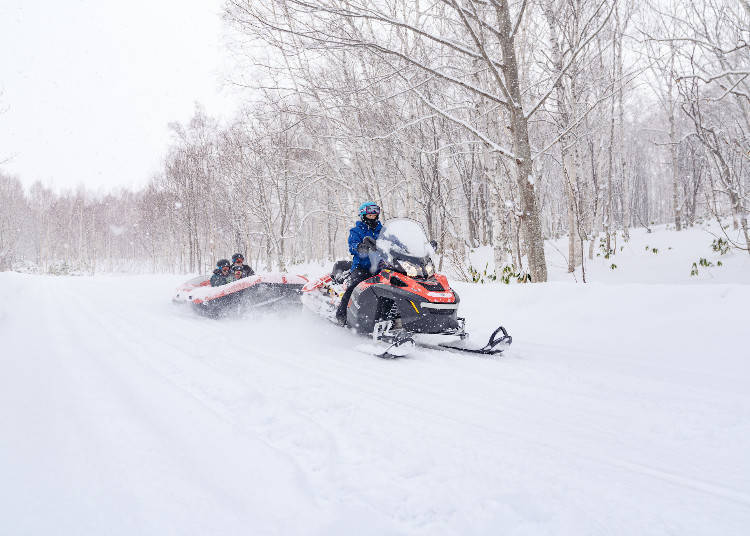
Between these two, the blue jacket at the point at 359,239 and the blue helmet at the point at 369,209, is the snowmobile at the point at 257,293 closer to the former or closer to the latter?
the blue jacket at the point at 359,239

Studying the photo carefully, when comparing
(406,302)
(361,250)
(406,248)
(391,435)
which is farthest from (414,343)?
(391,435)

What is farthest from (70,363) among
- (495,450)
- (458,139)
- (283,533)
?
(458,139)

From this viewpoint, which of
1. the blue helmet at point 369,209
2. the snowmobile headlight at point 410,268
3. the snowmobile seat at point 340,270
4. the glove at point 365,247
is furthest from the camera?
the snowmobile seat at point 340,270

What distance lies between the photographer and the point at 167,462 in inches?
76.9

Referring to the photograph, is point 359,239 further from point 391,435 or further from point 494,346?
point 391,435

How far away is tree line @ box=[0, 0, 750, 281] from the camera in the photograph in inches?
225

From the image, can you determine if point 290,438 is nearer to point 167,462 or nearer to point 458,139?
point 167,462

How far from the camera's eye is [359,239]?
533 cm

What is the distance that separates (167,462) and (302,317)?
14.5ft

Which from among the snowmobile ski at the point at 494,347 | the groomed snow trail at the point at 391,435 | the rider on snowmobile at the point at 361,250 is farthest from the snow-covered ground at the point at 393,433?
the rider on snowmobile at the point at 361,250

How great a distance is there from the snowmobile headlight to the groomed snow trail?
79cm

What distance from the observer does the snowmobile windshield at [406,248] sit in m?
4.45

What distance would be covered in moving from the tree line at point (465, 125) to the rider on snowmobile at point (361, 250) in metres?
1.54

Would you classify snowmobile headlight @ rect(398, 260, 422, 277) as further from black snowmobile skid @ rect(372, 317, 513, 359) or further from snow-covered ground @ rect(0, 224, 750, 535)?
snow-covered ground @ rect(0, 224, 750, 535)
